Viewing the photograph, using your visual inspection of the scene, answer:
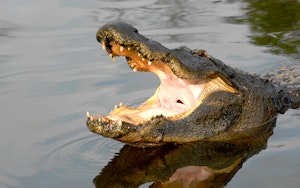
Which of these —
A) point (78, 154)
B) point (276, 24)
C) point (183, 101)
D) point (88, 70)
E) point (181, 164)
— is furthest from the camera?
point (276, 24)

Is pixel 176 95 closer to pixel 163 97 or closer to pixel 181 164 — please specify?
pixel 163 97

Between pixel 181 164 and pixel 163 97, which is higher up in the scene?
pixel 163 97

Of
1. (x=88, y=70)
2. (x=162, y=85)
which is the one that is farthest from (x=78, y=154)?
(x=88, y=70)

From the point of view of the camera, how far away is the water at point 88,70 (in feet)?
17.6

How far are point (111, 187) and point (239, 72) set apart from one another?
171 cm

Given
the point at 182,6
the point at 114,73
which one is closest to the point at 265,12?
the point at 182,6

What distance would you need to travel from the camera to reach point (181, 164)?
213 inches

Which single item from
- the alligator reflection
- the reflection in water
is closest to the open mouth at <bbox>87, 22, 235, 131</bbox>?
the alligator reflection

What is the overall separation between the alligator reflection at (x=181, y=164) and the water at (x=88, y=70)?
0.30ft

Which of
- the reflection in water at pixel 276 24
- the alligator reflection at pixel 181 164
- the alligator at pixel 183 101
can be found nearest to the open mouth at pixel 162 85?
the alligator at pixel 183 101

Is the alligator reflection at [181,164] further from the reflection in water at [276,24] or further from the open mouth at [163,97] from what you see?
the reflection in water at [276,24]

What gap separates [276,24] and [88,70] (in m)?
2.96

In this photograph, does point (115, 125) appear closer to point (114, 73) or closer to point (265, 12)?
point (114, 73)

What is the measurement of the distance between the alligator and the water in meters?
0.26
